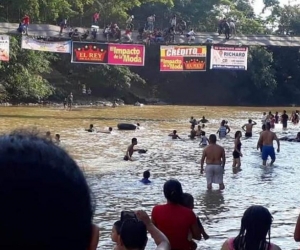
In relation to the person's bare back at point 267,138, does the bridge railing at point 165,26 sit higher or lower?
higher

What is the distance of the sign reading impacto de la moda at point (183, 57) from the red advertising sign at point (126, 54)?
3.76 feet

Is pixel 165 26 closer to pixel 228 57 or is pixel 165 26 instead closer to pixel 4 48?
pixel 228 57

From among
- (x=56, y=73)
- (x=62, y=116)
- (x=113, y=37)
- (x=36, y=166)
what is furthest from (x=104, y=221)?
(x=56, y=73)

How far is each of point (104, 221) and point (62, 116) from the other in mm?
27285

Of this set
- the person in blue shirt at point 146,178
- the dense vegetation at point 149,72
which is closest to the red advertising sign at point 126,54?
the dense vegetation at point 149,72

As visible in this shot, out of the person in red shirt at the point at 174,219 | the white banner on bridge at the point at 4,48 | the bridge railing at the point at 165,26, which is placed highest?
the bridge railing at the point at 165,26

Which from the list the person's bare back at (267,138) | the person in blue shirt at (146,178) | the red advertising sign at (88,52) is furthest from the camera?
the red advertising sign at (88,52)

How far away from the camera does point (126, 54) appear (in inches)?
1358

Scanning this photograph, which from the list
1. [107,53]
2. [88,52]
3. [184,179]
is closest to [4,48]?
[88,52]

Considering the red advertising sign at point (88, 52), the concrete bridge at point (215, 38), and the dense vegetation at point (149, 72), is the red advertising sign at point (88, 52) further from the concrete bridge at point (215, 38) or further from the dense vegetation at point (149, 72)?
the dense vegetation at point (149, 72)

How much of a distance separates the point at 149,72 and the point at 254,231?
58453 millimetres

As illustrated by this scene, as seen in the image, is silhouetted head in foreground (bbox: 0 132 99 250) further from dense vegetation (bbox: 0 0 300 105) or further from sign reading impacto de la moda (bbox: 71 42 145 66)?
dense vegetation (bbox: 0 0 300 105)

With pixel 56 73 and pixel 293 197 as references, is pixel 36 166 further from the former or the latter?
pixel 56 73

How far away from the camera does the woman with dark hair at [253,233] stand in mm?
3820
